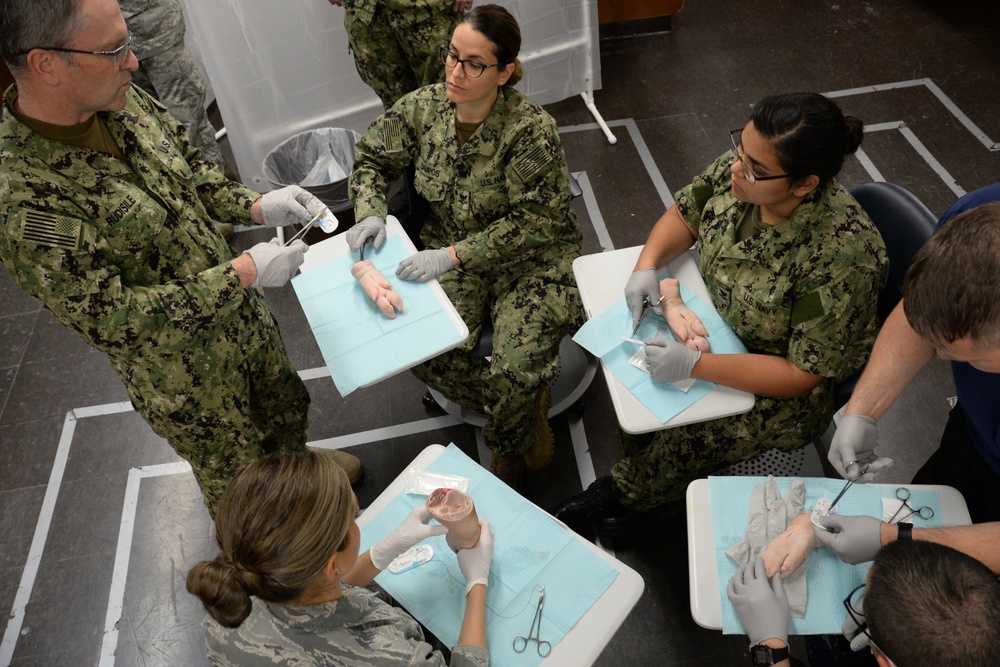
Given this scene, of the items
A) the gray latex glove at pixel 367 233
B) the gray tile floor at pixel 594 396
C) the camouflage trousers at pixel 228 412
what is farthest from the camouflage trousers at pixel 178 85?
the camouflage trousers at pixel 228 412

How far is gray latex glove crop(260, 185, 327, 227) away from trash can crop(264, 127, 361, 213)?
1126 millimetres

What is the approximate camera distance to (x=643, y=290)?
2.25 m

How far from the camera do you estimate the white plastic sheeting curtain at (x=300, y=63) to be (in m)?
3.55

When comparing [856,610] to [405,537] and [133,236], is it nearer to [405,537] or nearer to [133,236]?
[405,537]

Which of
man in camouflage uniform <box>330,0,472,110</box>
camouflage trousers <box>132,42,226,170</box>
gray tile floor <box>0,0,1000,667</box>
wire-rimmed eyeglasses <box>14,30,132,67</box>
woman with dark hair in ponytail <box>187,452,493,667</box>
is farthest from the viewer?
camouflage trousers <box>132,42,226,170</box>

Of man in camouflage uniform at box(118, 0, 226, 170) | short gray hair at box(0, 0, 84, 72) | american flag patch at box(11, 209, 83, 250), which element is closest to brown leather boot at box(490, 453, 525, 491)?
american flag patch at box(11, 209, 83, 250)

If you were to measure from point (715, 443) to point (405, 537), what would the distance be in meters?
1.07

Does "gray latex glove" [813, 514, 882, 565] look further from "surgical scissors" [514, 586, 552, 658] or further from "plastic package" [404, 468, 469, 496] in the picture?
"plastic package" [404, 468, 469, 496]

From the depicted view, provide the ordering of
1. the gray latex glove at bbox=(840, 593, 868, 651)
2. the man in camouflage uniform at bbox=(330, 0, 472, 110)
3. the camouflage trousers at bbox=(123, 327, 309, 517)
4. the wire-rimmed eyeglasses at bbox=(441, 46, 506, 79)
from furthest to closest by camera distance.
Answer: the man in camouflage uniform at bbox=(330, 0, 472, 110) → the wire-rimmed eyeglasses at bbox=(441, 46, 506, 79) → the camouflage trousers at bbox=(123, 327, 309, 517) → the gray latex glove at bbox=(840, 593, 868, 651)

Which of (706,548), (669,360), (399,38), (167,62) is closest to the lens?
(706,548)

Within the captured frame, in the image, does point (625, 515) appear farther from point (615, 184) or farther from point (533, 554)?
point (615, 184)

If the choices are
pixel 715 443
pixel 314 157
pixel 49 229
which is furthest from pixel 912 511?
pixel 314 157

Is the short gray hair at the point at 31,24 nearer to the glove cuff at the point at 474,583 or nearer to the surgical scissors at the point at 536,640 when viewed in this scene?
the glove cuff at the point at 474,583

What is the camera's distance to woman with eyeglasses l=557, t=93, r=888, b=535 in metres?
1.92
